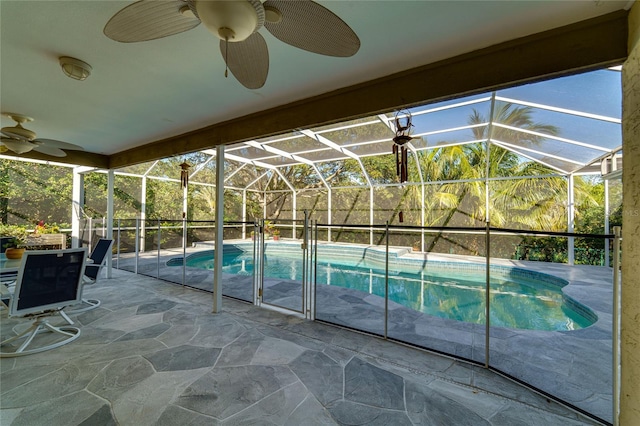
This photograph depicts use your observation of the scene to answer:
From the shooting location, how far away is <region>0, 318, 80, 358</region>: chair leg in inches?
108

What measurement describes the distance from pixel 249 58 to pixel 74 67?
194 cm

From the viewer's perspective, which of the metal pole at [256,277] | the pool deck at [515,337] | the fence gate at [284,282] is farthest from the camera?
the metal pole at [256,277]

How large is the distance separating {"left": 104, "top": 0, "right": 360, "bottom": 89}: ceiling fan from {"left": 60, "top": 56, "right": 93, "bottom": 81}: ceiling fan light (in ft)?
4.93

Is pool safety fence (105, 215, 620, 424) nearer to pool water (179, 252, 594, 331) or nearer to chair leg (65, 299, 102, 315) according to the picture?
pool water (179, 252, 594, 331)

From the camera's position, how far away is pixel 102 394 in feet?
7.00

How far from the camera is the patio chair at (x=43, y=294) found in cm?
272

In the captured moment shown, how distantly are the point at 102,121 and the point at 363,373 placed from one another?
4.80m

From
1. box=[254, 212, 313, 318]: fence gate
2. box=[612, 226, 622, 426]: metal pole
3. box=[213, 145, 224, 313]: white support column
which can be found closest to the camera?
box=[612, 226, 622, 426]: metal pole

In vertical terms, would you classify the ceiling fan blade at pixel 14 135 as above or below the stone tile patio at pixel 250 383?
above

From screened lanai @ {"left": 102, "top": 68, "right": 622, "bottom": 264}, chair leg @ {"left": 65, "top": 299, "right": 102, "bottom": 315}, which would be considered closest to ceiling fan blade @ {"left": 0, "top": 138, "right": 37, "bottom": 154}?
chair leg @ {"left": 65, "top": 299, "right": 102, "bottom": 315}

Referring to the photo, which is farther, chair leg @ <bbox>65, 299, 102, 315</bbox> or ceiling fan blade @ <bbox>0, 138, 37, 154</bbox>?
chair leg @ <bbox>65, 299, 102, 315</bbox>

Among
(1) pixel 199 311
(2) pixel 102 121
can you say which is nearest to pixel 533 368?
(1) pixel 199 311

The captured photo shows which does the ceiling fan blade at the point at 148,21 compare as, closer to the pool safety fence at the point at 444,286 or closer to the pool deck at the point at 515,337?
the pool safety fence at the point at 444,286

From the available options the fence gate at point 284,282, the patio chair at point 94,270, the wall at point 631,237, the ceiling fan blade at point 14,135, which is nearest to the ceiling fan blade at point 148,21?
the wall at point 631,237
